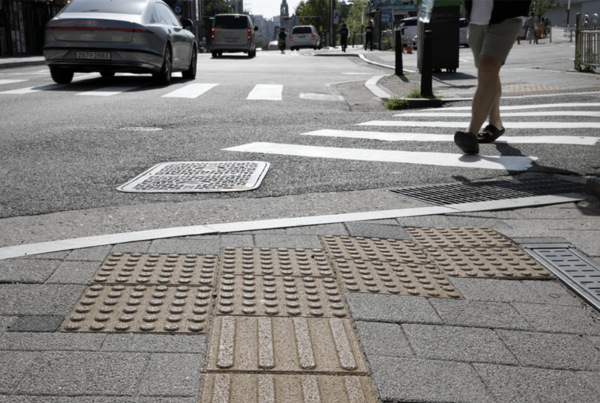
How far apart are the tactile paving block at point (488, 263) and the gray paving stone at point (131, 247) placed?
1.37 metres

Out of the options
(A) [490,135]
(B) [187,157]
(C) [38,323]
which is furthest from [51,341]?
(A) [490,135]

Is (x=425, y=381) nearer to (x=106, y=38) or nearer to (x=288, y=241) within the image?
(x=288, y=241)

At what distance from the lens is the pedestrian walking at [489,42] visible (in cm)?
589

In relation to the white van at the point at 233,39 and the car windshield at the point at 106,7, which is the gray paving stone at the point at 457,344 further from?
the white van at the point at 233,39

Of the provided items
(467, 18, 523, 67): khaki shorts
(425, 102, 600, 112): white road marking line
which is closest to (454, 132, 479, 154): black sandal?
(467, 18, 523, 67): khaki shorts

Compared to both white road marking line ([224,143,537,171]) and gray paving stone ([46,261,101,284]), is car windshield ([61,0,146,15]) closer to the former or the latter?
white road marking line ([224,143,537,171])

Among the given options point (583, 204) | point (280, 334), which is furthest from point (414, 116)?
point (280, 334)

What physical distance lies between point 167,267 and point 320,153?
3169 mm

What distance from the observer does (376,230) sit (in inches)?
149

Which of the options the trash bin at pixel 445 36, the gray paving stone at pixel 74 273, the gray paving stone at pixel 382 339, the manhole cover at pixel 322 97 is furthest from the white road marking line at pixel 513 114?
the trash bin at pixel 445 36

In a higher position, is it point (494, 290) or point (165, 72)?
point (165, 72)

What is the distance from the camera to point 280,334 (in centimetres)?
246

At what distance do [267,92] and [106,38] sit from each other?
2.91 meters

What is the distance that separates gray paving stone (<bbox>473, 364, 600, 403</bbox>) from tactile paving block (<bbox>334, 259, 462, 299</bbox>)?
66 cm
